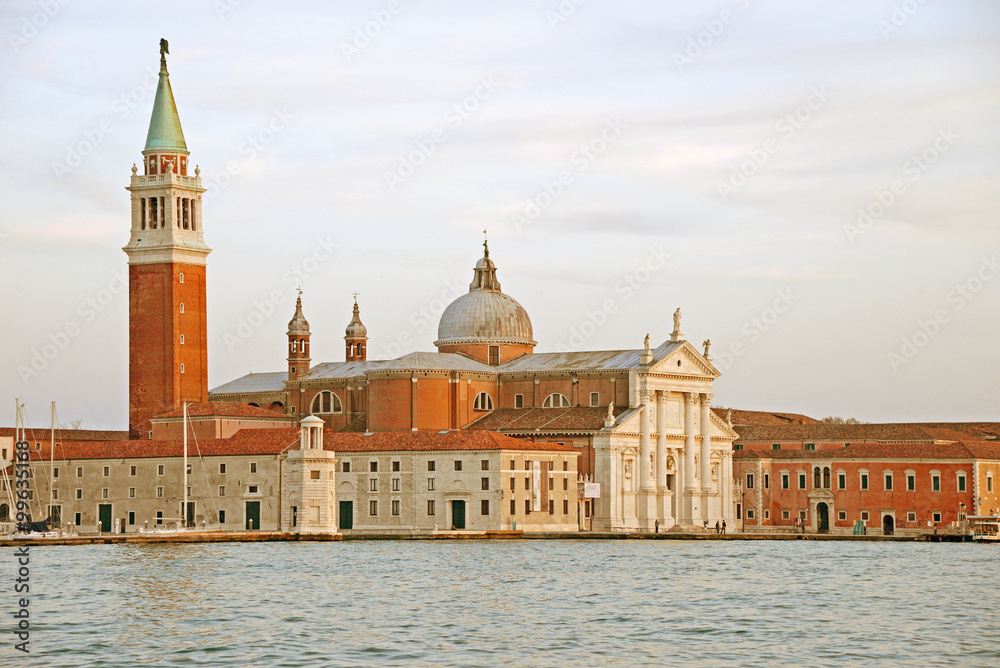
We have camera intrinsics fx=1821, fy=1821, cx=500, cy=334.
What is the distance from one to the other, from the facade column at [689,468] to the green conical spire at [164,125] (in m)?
23.9

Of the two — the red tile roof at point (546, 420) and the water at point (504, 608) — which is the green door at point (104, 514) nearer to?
the water at point (504, 608)

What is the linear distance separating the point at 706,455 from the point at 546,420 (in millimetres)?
7581

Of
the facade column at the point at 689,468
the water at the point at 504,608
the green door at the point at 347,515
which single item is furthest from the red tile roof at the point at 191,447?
the facade column at the point at 689,468

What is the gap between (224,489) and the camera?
2731 inches

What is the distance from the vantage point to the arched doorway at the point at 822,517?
253 ft

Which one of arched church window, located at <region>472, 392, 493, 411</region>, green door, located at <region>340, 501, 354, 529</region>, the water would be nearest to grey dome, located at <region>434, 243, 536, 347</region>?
arched church window, located at <region>472, 392, 493, 411</region>

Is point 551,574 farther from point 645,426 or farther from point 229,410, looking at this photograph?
point 229,410

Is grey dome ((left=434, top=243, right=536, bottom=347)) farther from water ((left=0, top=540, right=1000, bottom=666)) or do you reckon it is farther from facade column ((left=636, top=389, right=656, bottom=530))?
water ((left=0, top=540, right=1000, bottom=666))

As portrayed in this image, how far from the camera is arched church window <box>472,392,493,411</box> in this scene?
76.6 m

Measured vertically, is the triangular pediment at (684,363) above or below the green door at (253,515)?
above

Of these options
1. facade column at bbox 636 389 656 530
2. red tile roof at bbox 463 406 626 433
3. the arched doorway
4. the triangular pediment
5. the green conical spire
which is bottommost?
the arched doorway

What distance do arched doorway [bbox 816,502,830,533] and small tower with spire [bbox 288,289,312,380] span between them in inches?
928

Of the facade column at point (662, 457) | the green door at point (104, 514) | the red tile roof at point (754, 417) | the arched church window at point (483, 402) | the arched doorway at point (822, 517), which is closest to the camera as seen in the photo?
the green door at point (104, 514)

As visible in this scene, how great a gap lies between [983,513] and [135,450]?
3404 centimetres
